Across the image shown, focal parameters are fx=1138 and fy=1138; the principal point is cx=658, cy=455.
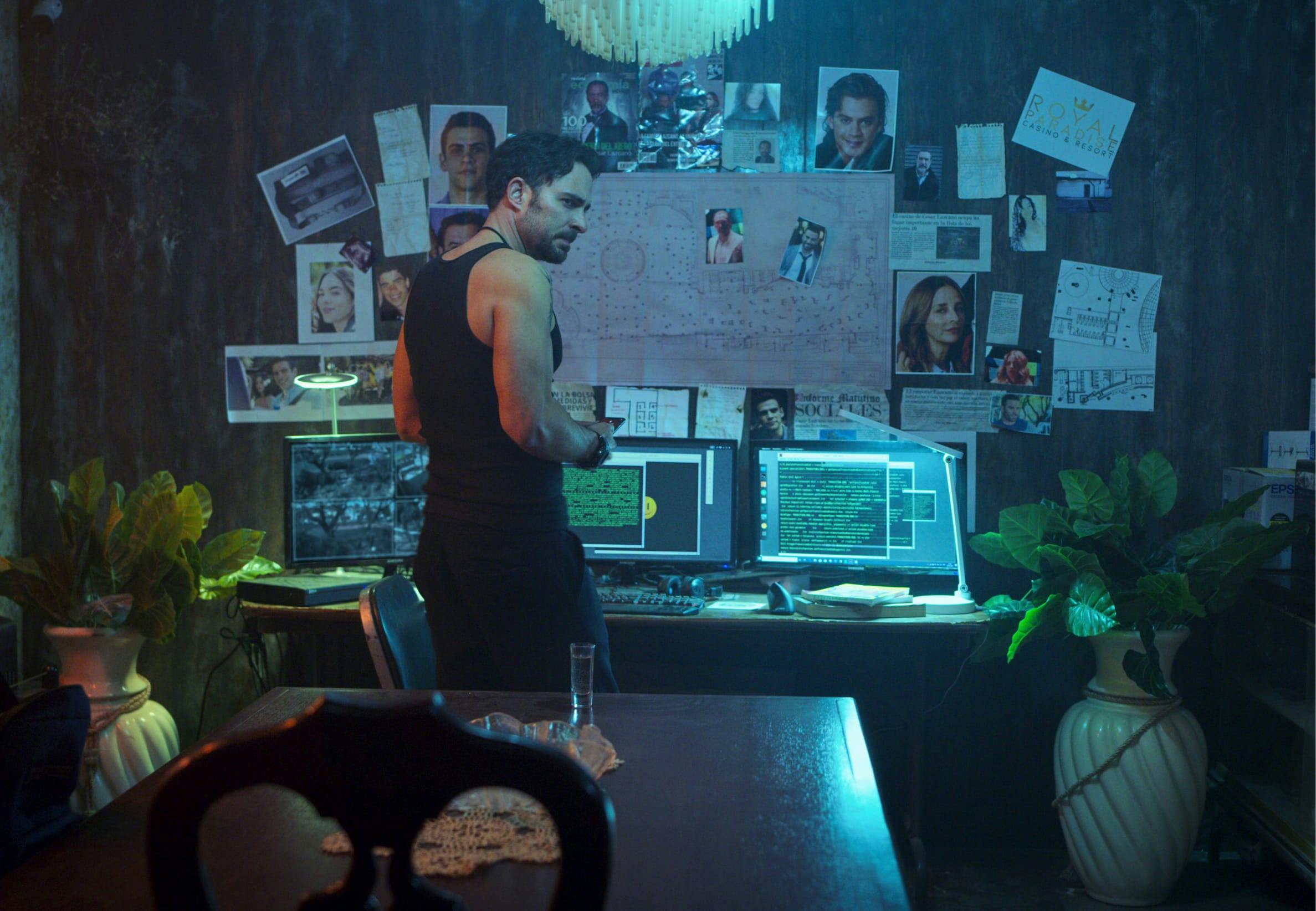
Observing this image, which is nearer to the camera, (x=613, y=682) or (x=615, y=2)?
(x=615, y=2)

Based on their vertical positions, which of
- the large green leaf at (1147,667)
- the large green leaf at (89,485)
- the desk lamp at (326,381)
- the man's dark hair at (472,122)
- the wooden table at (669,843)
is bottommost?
the large green leaf at (1147,667)

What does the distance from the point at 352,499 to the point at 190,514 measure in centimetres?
43

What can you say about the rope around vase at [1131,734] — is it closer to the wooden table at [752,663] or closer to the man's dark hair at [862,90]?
the wooden table at [752,663]

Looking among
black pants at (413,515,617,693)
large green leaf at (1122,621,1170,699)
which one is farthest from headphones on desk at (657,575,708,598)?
large green leaf at (1122,621,1170,699)

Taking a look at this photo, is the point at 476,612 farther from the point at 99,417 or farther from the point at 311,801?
the point at 99,417

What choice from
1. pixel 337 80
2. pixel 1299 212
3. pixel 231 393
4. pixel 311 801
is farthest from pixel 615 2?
pixel 1299 212

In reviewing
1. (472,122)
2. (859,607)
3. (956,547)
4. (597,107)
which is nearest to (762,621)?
(859,607)

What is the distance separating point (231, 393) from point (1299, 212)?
10.2 ft

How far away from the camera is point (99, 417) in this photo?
3.42 meters

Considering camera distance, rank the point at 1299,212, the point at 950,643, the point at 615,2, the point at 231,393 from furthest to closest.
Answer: the point at 231,393 < the point at 1299,212 < the point at 950,643 < the point at 615,2

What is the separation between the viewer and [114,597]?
9.18ft

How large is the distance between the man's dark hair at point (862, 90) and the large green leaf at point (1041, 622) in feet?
4.67

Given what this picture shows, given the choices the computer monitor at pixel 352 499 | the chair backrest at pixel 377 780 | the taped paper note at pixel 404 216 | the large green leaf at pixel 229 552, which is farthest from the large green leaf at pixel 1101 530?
the chair backrest at pixel 377 780

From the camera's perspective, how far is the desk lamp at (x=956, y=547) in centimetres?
286
